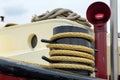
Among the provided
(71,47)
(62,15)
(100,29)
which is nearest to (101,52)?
(100,29)

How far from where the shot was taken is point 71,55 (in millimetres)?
2637

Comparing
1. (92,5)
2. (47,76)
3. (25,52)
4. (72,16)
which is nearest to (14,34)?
(25,52)

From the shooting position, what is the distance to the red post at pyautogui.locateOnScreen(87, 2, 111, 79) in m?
2.93

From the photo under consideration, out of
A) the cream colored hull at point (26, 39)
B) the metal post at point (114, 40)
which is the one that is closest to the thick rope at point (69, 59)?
the metal post at point (114, 40)

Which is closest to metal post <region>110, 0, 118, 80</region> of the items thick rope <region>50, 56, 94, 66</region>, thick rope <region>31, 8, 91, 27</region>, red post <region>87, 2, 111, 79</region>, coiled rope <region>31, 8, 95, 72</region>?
red post <region>87, 2, 111, 79</region>

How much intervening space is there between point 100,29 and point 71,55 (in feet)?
1.64

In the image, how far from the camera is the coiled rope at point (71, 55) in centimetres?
262

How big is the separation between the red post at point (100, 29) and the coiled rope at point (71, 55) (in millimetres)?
204

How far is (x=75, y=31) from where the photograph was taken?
2.72m

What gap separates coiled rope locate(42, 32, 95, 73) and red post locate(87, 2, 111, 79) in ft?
0.67

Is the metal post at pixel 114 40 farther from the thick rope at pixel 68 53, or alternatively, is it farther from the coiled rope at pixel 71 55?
the thick rope at pixel 68 53

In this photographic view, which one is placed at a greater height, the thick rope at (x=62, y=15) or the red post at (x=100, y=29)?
the thick rope at (x=62, y=15)

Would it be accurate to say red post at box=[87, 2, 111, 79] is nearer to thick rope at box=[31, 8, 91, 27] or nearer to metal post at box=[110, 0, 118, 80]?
metal post at box=[110, 0, 118, 80]

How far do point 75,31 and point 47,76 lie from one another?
1.62 ft
